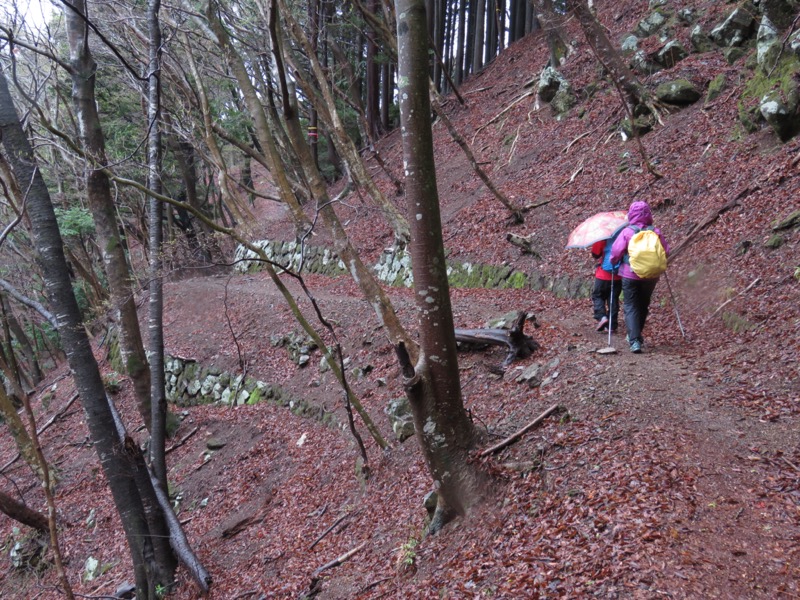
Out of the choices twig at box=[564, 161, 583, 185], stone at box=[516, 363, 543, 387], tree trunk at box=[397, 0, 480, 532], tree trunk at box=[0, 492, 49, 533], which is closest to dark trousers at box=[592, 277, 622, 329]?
stone at box=[516, 363, 543, 387]

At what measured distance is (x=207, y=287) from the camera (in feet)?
64.3

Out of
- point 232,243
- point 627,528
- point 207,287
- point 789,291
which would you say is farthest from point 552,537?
point 232,243

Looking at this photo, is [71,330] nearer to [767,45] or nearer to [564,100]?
[767,45]

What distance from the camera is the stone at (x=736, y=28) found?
1058 cm

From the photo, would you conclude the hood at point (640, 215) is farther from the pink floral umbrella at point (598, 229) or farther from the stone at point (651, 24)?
the stone at point (651, 24)

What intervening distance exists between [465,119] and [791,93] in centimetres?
1337

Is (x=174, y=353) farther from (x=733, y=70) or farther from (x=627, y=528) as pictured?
(x=733, y=70)

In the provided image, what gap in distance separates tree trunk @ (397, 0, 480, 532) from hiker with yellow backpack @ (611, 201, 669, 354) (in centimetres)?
305

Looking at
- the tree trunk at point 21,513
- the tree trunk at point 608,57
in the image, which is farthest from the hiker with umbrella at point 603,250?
the tree trunk at point 21,513

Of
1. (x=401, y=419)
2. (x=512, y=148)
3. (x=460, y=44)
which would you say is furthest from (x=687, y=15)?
(x=460, y=44)

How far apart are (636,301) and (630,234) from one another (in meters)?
0.81

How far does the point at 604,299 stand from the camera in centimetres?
736

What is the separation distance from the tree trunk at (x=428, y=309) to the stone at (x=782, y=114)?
7114 mm

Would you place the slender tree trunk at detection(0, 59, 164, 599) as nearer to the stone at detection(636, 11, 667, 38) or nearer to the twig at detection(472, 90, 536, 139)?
the twig at detection(472, 90, 536, 139)
